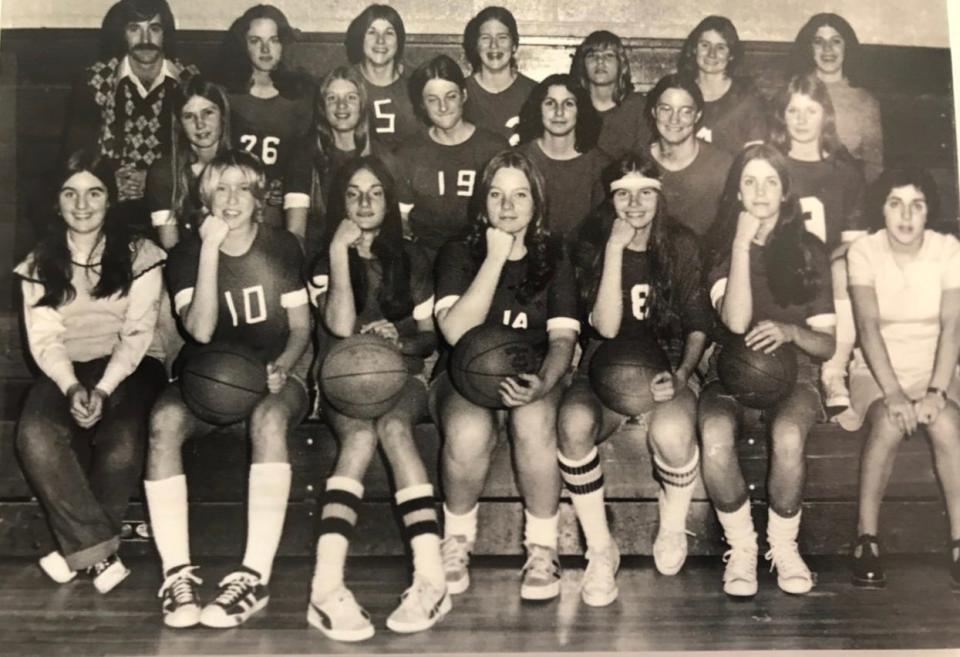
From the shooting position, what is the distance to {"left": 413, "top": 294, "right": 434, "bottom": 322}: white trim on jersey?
249 centimetres

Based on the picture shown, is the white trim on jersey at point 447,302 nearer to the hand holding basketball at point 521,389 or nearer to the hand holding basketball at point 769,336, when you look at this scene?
the hand holding basketball at point 521,389

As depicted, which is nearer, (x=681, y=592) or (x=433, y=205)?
(x=681, y=592)

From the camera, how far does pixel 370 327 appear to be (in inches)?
97.4

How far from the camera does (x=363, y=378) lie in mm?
2422

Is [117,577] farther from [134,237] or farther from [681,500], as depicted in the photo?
[681,500]

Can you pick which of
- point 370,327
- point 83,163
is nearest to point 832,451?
point 370,327

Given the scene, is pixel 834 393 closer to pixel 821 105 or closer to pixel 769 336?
pixel 769 336

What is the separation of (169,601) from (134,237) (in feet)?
2.99

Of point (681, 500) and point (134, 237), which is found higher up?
point (134, 237)

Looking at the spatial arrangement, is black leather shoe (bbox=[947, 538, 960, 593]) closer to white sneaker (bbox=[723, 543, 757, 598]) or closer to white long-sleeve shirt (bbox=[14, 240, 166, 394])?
white sneaker (bbox=[723, 543, 757, 598])

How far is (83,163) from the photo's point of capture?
2537mm

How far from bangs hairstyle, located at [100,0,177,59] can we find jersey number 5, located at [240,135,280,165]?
303mm

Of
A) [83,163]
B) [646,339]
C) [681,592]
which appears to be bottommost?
[681,592]

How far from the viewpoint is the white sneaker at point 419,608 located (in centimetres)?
230
